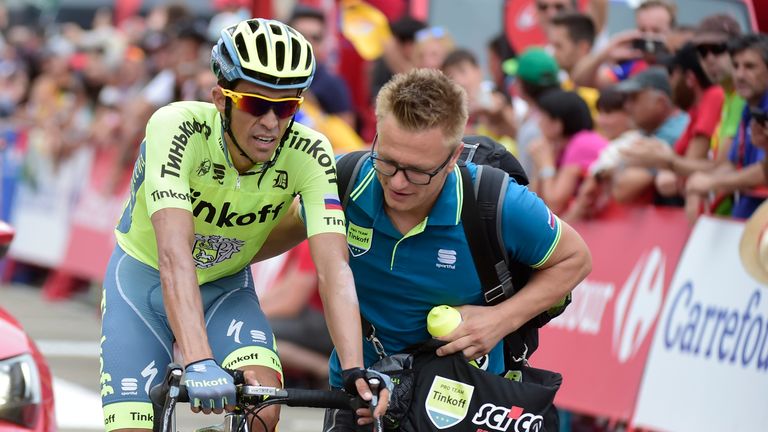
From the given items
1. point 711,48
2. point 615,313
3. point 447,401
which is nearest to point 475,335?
point 447,401

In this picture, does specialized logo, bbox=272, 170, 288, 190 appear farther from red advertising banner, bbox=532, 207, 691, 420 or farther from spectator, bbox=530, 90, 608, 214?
spectator, bbox=530, 90, 608, 214

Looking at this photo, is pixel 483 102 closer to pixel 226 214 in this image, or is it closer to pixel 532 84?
pixel 532 84

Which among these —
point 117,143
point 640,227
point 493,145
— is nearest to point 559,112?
point 640,227

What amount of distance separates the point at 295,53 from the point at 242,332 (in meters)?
1.11

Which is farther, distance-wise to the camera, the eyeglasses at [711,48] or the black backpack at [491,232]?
the eyeglasses at [711,48]

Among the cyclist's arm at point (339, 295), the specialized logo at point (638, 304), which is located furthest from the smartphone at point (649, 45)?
the cyclist's arm at point (339, 295)

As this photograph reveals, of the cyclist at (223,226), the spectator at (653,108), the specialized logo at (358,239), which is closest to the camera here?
the cyclist at (223,226)

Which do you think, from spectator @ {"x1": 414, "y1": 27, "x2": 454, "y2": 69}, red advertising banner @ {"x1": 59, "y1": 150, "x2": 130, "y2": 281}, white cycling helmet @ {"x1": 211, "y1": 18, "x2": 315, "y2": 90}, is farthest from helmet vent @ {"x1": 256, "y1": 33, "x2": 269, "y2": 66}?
red advertising banner @ {"x1": 59, "y1": 150, "x2": 130, "y2": 281}

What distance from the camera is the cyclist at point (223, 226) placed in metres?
4.95

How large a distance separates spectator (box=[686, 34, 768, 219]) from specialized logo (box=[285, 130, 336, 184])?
11.1 ft

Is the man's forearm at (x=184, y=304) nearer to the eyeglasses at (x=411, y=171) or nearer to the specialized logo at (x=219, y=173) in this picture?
the specialized logo at (x=219, y=173)

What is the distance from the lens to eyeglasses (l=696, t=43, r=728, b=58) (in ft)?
28.7

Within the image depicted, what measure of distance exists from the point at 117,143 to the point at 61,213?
83.4 inches

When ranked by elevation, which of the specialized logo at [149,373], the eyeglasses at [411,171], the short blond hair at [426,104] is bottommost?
the specialized logo at [149,373]
